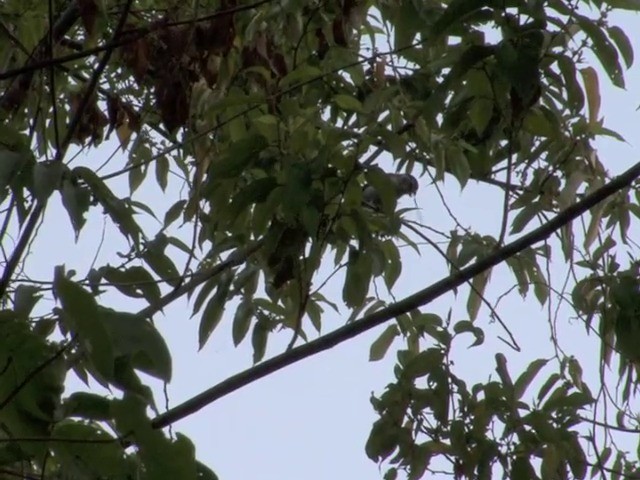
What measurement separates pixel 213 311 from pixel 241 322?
181 millimetres

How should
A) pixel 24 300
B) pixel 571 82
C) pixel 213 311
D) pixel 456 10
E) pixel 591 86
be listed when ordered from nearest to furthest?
pixel 24 300 → pixel 456 10 → pixel 571 82 → pixel 591 86 → pixel 213 311

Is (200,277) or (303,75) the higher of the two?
(303,75)

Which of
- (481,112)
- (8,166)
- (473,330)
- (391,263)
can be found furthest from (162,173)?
(8,166)

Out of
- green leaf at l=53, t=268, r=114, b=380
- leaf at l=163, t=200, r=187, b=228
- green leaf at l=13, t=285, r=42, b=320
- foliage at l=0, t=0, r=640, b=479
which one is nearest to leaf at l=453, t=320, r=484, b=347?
foliage at l=0, t=0, r=640, b=479

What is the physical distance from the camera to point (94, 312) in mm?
950

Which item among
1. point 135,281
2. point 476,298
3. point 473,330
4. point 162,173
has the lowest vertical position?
point 135,281

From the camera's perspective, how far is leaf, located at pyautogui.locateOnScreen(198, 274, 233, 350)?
6.57 feet

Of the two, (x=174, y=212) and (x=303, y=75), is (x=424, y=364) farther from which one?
(x=174, y=212)

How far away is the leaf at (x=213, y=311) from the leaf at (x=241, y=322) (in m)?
0.16

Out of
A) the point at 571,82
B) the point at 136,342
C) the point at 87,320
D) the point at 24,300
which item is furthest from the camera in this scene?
the point at 571,82

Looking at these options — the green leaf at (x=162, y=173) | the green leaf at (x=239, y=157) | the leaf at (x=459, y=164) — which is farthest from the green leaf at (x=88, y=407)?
the green leaf at (x=162, y=173)

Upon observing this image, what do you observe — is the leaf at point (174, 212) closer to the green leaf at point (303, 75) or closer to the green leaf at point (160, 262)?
the green leaf at point (303, 75)

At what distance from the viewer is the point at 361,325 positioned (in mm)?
1355

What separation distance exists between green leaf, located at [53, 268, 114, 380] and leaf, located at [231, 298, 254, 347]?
1201 mm
